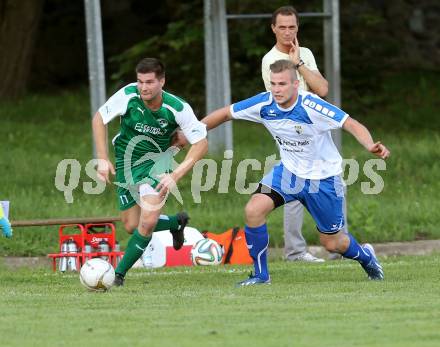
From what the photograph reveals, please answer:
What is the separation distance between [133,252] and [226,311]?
2.10 m

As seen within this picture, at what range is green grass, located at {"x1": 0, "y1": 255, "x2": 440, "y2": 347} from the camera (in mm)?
7484

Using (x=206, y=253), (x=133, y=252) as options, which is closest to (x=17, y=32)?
(x=206, y=253)

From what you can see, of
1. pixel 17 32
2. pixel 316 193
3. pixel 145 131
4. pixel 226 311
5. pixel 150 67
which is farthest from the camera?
pixel 17 32

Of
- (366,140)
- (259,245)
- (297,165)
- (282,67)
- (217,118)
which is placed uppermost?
(282,67)

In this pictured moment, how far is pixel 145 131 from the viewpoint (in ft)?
35.9

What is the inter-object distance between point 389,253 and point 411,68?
1017 centimetres

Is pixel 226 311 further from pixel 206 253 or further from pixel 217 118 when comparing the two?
pixel 206 253

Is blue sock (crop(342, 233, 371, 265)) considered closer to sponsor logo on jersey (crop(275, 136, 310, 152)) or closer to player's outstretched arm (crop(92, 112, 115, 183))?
sponsor logo on jersey (crop(275, 136, 310, 152))

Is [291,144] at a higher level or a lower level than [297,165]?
higher

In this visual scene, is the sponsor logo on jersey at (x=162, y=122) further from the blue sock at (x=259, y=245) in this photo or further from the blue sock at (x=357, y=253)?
the blue sock at (x=357, y=253)

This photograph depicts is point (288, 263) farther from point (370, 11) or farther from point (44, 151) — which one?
point (370, 11)

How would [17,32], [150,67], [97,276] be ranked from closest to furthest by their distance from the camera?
[97,276] → [150,67] → [17,32]

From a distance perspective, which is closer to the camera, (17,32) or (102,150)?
(102,150)

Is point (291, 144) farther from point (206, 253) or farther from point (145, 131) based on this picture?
point (206, 253)
